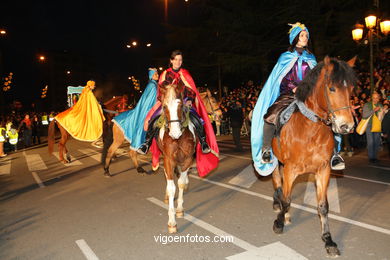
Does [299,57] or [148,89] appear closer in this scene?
[299,57]

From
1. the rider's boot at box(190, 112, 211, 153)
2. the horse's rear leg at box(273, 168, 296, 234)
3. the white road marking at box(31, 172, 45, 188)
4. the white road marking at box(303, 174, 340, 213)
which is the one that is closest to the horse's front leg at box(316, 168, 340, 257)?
the horse's rear leg at box(273, 168, 296, 234)

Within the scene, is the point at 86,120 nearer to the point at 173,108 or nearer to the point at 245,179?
the point at 245,179

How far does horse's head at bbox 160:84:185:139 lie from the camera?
16.5 feet

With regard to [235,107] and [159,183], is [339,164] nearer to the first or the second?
[159,183]

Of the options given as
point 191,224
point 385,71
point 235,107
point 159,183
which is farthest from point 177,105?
point 385,71

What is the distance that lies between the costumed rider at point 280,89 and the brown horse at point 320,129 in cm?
35

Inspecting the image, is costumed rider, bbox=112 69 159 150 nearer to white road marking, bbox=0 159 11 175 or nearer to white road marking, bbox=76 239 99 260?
white road marking, bbox=76 239 99 260

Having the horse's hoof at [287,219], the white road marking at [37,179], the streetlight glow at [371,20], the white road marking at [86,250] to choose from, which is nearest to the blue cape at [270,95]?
the horse's hoof at [287,219]

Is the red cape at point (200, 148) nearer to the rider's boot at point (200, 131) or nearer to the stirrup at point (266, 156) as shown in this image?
the rider's boot at point (200, 131)

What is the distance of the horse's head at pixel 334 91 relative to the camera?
3844 millimetres

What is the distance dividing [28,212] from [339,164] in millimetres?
5819

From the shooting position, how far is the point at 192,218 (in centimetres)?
585

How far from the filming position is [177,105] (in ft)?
16.6

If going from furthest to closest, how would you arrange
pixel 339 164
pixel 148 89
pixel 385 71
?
pixel 385 71, pixel 148 89, pixel 339 164
